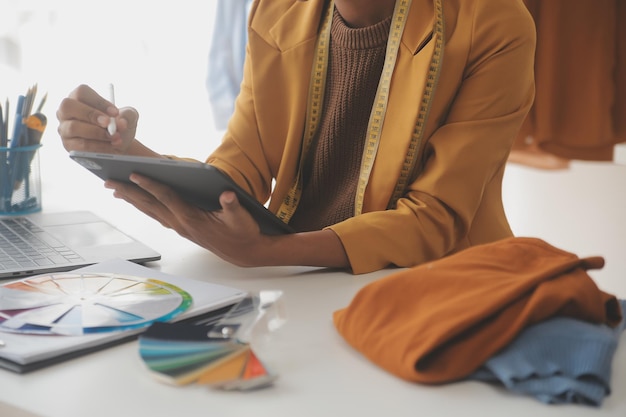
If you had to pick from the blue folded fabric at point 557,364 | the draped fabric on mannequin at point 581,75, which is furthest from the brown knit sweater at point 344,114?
the draped fabric on mannequin at point 581,75

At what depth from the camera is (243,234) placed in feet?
3.45

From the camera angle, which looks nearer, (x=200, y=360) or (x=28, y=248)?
(x=200, y=360)

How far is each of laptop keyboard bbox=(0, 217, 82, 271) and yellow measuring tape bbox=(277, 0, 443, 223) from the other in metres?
0.42

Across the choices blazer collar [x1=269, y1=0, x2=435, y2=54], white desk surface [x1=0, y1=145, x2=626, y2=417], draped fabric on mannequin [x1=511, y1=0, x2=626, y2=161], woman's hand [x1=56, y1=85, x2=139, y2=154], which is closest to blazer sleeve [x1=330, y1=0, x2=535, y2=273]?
white desk surface [x1=0, y1=145, x2=626, y2=417]

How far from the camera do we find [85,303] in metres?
0.87

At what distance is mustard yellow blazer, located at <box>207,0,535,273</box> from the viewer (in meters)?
1.19

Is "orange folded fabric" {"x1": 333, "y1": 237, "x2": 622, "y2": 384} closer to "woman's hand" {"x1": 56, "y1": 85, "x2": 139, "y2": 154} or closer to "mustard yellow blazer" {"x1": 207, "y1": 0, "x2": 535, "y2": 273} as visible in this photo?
"mustard yellow blazer" {"x1": 207, "y1": 0, "x2": 535, "y2": 273}

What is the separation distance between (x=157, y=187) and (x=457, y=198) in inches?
17.4

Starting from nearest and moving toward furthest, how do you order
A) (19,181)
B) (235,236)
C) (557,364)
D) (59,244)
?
Answer: (557,364) < (235,236) < (59,244) < (19,181)

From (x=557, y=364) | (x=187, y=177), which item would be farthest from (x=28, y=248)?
(x=557, y=364)

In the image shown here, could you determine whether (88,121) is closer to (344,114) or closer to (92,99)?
(92,99)

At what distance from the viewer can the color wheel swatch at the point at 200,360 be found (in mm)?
702

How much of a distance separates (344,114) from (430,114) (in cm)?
18

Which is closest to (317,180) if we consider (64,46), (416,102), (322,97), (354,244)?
(322,97)
